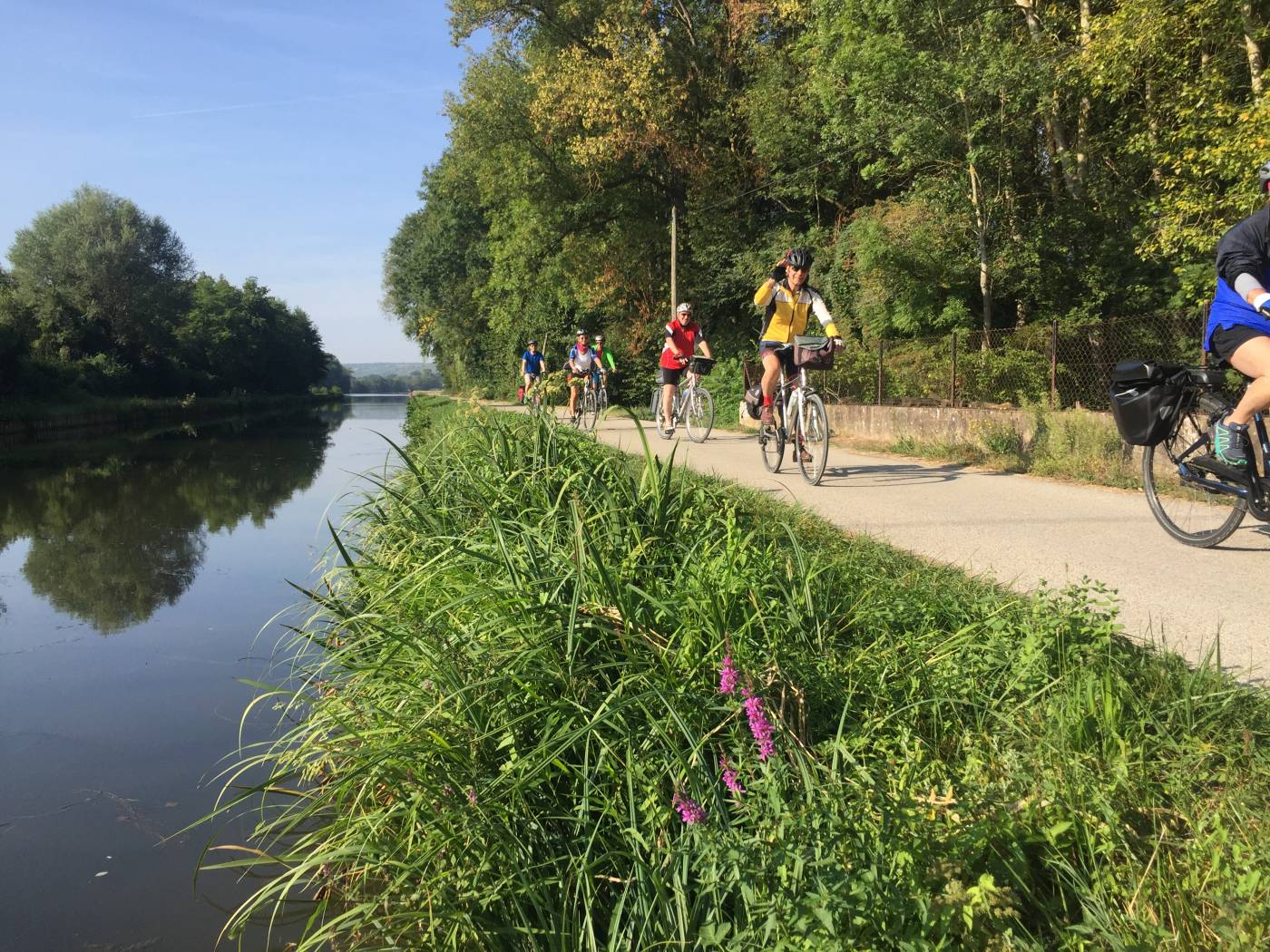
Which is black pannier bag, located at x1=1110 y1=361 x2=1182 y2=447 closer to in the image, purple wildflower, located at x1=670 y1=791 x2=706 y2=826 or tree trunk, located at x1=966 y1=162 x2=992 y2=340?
purple wildflower, located at x1=670 y1=791 x2=706 y2=826

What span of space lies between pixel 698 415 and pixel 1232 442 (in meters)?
8.28

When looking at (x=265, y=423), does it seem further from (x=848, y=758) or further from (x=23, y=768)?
(x=848, y=758)

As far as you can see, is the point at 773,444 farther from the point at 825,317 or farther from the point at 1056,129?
the point at 1056,129

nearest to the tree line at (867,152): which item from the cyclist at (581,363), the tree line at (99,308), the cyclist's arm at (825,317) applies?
the cyclist at (581,363)

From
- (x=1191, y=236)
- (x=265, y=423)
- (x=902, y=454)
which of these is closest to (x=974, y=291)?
(x=1191, y=236)

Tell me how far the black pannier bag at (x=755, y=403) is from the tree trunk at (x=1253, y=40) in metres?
10.7

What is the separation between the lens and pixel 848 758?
2762mm

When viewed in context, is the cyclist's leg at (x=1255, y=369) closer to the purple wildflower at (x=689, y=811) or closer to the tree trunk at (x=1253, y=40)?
the purple wildflower at (x=689, y=811)

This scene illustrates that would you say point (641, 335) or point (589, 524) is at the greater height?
point (641, 335)

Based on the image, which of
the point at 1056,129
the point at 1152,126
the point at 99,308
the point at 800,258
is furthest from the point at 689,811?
the point at 99,308

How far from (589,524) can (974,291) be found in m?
17.3

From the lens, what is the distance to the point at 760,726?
9.35ft

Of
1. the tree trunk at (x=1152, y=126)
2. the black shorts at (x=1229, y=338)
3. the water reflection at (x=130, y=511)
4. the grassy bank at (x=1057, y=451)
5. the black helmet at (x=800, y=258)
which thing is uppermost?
the tree trunk at (x=1152, y=126)

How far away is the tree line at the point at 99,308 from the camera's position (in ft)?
139
